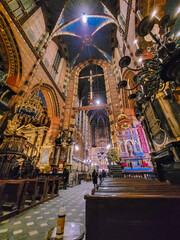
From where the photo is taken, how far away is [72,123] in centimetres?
1163

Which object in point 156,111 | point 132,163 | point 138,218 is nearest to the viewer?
point 138,218

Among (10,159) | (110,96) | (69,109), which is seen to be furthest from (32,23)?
(10,159)

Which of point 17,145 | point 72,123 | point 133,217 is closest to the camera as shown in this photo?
point 133,217

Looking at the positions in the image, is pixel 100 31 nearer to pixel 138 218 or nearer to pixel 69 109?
pixel 69 109

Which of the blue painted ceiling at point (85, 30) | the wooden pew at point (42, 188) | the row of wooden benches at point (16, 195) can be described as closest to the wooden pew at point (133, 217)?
the row of wooden benches at point (16, 195)

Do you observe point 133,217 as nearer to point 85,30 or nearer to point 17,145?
point 17,145

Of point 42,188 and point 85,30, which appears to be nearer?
point 42,188

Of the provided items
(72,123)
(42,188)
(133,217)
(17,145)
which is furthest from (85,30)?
(133,217)

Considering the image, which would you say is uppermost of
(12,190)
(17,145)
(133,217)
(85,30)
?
(85,30)

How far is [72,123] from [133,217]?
1108 cm

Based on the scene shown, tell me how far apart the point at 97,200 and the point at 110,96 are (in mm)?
12099

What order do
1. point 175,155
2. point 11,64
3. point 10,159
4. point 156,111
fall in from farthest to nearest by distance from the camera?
point 11,64, point 10,159, point 156,111, point 175,155

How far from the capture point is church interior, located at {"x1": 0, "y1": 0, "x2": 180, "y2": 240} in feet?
2.98

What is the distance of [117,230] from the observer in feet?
2.85
